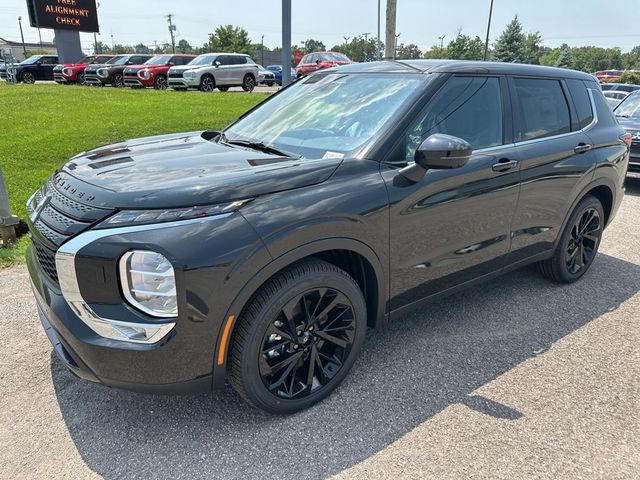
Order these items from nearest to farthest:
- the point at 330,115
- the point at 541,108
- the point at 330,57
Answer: the point at 330,115, the point at 541,108, the point at 330,57

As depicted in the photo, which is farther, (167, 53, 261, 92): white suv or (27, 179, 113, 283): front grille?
(167, 53, 261, 92): white suv

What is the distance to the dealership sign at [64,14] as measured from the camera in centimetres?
2600

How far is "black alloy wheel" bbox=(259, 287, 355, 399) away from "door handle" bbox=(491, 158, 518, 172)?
141 centimetres

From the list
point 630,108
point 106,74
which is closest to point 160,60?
point 106,74

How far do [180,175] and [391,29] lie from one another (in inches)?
411

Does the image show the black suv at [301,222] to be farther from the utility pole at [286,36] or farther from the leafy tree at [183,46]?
the leafy tree at [183,46]

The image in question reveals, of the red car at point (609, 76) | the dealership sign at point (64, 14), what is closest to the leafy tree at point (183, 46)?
the red car at point (609, 76)

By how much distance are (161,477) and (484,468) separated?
4.85ft

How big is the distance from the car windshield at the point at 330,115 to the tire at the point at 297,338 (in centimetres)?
78

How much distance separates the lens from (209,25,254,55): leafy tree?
2277 inches

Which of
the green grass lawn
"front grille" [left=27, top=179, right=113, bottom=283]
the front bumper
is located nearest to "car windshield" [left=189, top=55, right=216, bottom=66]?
the green grass lawn

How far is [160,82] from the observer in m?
21.8

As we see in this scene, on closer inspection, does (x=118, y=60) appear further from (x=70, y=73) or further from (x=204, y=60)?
(x=204, y=60)

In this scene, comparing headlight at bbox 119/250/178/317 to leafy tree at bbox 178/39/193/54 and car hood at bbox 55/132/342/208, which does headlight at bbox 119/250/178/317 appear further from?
leafy tree at bbox 178/39/193/54
